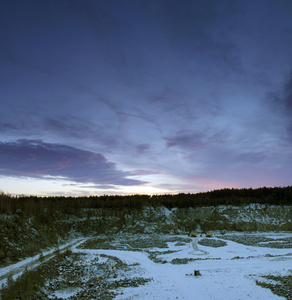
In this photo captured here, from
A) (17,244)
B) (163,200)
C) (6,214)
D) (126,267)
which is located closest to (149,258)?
(126,267)

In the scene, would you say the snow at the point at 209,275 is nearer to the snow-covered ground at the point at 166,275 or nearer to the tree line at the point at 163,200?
the snow-covered ground at the point at 166,275

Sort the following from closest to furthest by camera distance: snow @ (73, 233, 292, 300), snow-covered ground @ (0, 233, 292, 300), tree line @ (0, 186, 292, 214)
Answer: snow @ (73, 233, 292, 300) < snow-covered ground @ (0, 233, 292, 300) < tree line @ (0, 186, 292, 214)

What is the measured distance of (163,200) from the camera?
2522 inches

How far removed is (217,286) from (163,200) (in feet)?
166

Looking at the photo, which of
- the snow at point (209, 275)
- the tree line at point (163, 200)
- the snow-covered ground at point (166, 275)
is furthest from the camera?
the tree line at point (163, 200)

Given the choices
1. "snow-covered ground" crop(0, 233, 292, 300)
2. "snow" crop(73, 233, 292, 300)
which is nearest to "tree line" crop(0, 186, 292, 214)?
"snow-covered ground" crop(0, 233, 292, 300)

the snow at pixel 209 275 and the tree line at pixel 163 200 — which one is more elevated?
the tree line at pixel 163 200

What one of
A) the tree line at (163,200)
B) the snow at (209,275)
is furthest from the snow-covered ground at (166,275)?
the tree line at (163,200)

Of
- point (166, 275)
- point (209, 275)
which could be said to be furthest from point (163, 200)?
point (209, 275)

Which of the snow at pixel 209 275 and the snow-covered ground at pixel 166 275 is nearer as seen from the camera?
the snow at pixel 209 275

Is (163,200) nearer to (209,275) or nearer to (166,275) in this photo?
(166,275)

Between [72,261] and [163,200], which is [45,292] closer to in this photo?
[72,261]

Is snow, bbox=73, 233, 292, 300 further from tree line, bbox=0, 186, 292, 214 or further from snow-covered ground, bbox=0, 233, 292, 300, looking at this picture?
tree line, bbox=0, 186, 292, 214

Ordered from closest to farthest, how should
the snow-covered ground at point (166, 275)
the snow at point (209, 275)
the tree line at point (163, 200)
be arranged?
1. the snow at point (209, 275)
2. the snow-covered ground at point (166, 275)
3. the tree line at point (163, 200)
